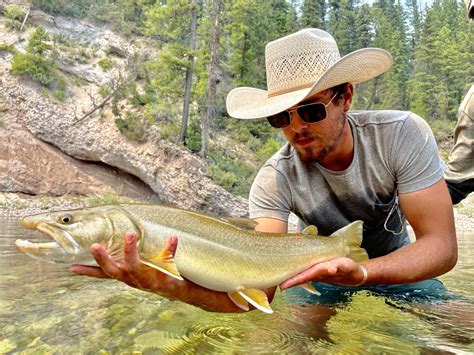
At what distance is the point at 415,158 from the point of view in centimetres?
332

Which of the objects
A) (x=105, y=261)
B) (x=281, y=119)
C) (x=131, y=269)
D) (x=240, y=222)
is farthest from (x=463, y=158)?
(x=105, y=261)

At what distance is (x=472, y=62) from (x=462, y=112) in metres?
48.7

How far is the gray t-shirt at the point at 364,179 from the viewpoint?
11.0 ft

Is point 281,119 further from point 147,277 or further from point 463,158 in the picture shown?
point 463,158

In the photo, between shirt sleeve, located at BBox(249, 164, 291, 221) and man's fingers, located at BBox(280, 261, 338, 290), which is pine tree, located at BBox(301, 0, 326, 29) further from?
man's fingers, located at BBox(280, 261, 338, 290)

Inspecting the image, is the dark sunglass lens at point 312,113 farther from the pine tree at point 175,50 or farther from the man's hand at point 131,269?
the pine tree at point 175,50

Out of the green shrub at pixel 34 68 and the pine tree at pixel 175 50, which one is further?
the green shrub at pixel 34 68

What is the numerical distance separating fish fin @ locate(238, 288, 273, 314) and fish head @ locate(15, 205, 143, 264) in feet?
2.34

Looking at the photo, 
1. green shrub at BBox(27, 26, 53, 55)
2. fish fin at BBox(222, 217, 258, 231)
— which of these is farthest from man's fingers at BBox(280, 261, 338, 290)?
green shrub at BBox(27, 26, 53, 55)

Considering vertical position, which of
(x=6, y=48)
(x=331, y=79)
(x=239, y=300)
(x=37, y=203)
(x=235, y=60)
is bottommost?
(x=37, y=203)

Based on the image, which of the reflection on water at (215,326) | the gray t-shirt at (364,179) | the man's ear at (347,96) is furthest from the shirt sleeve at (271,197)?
the reflection on water at (215,326)

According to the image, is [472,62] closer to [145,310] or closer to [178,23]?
[178,23]

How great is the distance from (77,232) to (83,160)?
74.0ft

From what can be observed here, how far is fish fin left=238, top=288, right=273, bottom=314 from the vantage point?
2723 millimetres
